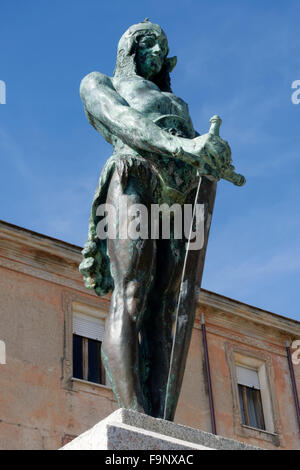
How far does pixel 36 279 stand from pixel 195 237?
47.9 ft

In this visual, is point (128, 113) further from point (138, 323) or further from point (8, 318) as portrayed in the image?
point (8, 318)

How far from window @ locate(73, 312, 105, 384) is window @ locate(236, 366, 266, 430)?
3999mm

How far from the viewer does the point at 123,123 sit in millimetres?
4426

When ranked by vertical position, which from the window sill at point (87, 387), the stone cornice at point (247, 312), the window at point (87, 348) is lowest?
the window sill at point (87, 387)

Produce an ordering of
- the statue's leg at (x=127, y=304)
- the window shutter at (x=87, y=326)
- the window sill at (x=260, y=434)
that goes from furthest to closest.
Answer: the window sill at (x=260, y=434) < the window shutter at (x=87, y=326) < the statue's leg at (x=127, y=304)

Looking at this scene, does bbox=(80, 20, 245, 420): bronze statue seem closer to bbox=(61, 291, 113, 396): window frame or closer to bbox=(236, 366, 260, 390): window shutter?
bbox=(61, 291, 113, 396): window frame

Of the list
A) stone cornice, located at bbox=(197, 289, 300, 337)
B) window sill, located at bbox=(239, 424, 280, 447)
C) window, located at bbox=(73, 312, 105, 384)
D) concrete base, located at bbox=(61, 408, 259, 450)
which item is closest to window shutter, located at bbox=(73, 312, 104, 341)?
window, located at bbox=(73, 312, 105, 384)

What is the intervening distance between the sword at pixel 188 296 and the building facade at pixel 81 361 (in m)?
12.7

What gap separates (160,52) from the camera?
4.96 m

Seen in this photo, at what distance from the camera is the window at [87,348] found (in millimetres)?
18625

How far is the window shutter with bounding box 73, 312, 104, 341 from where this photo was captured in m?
19.1

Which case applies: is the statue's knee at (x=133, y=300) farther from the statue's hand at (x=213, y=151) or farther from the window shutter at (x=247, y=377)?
the window shutter at (x=247, y=377)

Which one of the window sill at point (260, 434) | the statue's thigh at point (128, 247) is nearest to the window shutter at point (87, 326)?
the window sill at point (260, 434)

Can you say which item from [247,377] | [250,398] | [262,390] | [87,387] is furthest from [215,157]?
[262,390]
